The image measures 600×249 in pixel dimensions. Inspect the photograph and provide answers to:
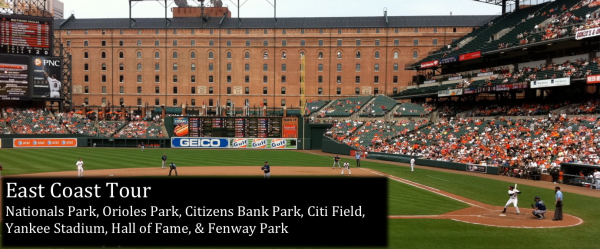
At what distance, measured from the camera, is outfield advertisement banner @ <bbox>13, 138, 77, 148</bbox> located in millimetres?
60031

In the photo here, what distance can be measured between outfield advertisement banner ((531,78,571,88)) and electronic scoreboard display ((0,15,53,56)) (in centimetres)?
6453

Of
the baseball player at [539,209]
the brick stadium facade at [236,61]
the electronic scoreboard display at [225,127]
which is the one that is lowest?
the baseball player at [539,209]

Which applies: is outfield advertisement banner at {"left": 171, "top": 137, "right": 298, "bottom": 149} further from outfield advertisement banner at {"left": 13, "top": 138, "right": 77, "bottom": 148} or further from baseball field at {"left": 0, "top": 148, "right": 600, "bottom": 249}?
baseball field at {"left": 0, "top": 148, "right": 600, "bottom": 249}

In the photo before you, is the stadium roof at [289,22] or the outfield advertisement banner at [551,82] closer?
the outfield advertisement banner at [551,82]

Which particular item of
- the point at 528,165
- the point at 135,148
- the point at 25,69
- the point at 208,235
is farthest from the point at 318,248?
the point at 25,69

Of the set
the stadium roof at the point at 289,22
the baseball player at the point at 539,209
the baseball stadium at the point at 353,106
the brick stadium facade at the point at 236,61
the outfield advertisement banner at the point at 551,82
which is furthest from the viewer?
the stadium roof at the point at 289,22

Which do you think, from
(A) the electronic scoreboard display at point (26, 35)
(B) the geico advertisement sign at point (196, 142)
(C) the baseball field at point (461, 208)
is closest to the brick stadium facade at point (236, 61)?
(B) the geico advertisement sign at point (196, 142)

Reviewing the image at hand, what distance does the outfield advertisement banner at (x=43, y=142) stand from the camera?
60031 millimetres

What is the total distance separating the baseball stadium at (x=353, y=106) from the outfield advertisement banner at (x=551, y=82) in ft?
0.73

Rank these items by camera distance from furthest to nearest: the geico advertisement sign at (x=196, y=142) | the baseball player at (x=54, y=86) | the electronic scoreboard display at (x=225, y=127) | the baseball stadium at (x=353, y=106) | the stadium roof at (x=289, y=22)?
1. the stadium roof at (x=289, y=22)
2. the baseball player at (x=54, y=86)
3. the electronic scoreboard display at (x=225, y=127)
4. the geico advertisement sign at (x=196, y=142)
5. the baseball stadium at (x=353, y=106)

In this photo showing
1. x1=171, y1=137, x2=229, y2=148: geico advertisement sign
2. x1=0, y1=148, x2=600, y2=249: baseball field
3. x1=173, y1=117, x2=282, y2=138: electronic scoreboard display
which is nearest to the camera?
x1=0, y1=148, x2=600, y2=249: baseball field

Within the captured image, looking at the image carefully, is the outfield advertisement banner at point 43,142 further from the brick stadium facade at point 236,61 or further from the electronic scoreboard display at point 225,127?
the brick stadium facade at point 236,61

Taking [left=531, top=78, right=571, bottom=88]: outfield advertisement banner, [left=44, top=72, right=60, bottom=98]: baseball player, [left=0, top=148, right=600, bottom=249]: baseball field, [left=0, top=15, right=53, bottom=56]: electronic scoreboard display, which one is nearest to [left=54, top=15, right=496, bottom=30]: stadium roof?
[left=0, top=15, right=53, bottom=56]: electronic scoreboard display

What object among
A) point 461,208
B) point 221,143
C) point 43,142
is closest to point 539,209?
point 461,208
